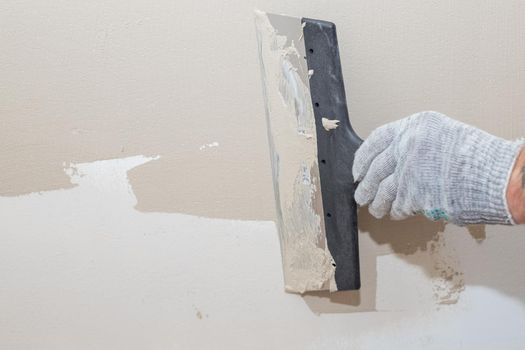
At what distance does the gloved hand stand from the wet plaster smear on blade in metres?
0.10

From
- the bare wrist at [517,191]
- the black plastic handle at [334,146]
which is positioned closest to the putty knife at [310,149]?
the black plastic handle at [334,146]

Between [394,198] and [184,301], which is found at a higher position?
[394,198]

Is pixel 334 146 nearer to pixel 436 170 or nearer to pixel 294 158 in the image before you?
pixel 294 158

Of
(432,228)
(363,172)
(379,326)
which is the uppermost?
(363,172)

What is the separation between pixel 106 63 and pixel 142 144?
163 millimetres

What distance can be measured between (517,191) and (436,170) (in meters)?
0.13

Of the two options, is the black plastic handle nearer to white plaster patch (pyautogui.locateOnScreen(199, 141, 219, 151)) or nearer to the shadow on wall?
the shadow on wall

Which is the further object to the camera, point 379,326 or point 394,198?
point 379,326

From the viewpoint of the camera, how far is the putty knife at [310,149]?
3.06 ft

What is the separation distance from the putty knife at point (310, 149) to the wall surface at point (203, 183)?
4 centimetres

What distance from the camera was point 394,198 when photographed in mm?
915

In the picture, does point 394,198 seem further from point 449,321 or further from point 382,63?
point 449,321

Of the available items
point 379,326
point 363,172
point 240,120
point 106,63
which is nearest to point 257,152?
point 240,120

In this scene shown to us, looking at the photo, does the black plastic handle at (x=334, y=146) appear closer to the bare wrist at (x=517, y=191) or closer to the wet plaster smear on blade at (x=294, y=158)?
→ the wet plaster smear on blade at (x=294, y=158)
